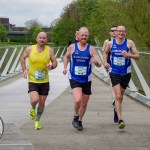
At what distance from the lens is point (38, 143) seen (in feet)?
22.7

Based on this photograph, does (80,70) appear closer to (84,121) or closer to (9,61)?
(84,121)

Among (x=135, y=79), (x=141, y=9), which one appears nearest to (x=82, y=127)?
(x=135, y=79)

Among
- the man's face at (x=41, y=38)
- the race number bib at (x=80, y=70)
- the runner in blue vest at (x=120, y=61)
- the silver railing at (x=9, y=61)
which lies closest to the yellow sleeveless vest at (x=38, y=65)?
the man's face at (x=41, y=38)

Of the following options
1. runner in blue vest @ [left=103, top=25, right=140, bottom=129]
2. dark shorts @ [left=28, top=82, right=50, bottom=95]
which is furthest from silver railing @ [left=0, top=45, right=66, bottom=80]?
runner in blue vest @ [left=103, top=25, right=140, bottom=129]

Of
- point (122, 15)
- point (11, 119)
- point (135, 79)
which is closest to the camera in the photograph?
point (11, 119)

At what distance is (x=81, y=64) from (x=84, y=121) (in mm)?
1545

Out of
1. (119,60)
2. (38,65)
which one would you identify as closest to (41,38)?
(38,65)

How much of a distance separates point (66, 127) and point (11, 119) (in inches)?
54.3

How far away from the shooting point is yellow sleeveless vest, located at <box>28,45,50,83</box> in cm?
799

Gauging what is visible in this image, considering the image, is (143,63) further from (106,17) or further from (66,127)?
(106,17)

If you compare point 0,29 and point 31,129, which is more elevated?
point 31,129

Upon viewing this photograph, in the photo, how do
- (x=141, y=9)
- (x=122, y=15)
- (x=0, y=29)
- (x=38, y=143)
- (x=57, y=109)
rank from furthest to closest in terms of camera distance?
1. (x=0, y=29)
2. (x=122, y=15)
3. (x=141, y=9)
4. (x=57, y=109)
5. (x=38, y=143)

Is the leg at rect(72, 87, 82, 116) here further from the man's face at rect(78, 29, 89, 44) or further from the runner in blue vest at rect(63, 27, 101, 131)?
the man's face at rect(78, 29, 89, 44)

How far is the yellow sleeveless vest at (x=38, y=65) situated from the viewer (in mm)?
7992
